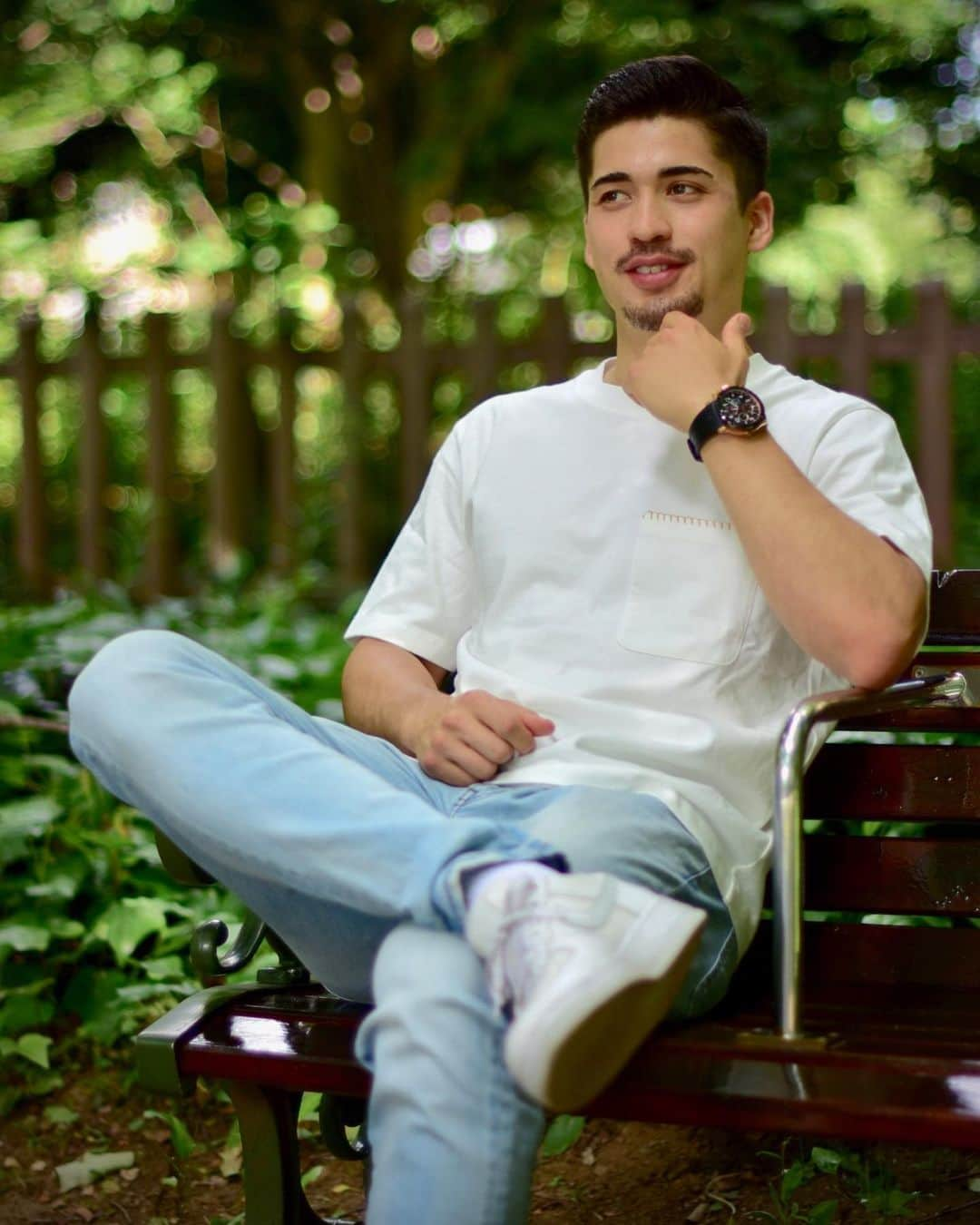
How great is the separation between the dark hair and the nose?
135 millimetres

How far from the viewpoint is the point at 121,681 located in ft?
6.42

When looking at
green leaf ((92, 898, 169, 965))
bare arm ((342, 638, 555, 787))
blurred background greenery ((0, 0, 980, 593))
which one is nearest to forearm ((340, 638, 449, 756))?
bare arm ((342, 638, 555, 787))

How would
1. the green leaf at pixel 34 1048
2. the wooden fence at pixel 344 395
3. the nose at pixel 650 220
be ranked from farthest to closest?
the wooden fence at pixel 344 395 < the green leaf at pixel 34 1048 < the nose at pixel 650 220

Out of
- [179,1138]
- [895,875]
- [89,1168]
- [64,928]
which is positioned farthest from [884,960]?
[64,928]

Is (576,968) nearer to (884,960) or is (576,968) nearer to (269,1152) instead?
(269,1152)

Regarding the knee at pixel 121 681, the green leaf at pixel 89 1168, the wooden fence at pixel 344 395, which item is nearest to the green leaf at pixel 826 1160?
the green leaf at pixel 89 1168

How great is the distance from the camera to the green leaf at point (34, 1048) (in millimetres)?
3027

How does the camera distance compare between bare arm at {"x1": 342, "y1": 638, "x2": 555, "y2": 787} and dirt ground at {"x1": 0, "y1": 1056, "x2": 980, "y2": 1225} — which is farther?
dirt ground at {"x1": 0, "y1": 1056, "x2": 980, "y2": 1225}

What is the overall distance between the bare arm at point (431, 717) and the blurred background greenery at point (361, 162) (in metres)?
4.97

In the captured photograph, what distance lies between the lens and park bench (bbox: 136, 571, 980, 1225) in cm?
170

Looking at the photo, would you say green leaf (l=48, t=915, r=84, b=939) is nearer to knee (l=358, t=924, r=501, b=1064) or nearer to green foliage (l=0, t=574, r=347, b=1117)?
green foliage (l=0, t=574, r=347, b=1117)

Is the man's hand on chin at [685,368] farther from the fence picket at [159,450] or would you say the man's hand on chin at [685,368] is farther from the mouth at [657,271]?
the fence picket at [159,450]

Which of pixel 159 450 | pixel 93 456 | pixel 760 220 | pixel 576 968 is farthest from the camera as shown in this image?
pixel 93 456

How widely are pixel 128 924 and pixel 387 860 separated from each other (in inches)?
67.2
